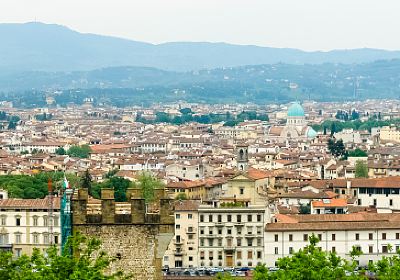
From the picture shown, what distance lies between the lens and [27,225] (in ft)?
156

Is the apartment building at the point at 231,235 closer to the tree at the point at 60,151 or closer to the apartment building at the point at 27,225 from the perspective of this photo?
the apartment building at the point at 27,225

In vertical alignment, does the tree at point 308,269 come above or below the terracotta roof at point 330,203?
above

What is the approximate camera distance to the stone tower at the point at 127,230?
16.2 meters

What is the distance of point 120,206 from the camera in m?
16.4

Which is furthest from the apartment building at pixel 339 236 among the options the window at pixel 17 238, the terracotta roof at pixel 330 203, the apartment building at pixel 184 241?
the window at pixel 17 238

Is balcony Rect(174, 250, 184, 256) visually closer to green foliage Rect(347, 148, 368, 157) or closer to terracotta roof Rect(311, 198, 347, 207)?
terracotta roof Rect(311, 198, 347, 207)

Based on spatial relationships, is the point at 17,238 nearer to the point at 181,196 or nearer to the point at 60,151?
the point at 181,196

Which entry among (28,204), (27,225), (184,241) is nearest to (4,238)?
(27,225)

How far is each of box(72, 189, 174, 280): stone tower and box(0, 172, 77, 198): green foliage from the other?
3918 cm

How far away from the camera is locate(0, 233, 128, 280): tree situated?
15445 mm

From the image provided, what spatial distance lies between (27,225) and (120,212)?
105ft

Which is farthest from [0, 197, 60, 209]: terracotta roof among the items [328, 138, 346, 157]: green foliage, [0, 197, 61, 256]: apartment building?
[328, 138, 346, 157]: green foliage

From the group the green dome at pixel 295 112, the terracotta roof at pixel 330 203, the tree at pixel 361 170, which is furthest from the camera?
the green dome at pixel 295 112

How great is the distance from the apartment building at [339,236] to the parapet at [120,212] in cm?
2993
